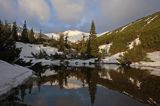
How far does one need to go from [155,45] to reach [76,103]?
348 feet

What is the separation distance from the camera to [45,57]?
105 metres

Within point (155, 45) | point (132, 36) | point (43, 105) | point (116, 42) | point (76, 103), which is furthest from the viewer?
point (132, 36)

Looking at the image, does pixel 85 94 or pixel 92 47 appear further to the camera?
pixel 92 47

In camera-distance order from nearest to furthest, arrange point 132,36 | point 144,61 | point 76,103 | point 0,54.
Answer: point 76,103
point 0,54
point 144,61
point 132,36

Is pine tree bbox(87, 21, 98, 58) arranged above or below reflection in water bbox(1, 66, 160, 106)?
above

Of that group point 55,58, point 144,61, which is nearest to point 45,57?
point 55,58

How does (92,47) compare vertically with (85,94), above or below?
above

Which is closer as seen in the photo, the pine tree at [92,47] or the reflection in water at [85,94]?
the reflection in water at [85,94]

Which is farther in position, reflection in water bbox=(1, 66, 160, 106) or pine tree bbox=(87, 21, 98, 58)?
pine tree bbox=(87, 21, 98, 58)

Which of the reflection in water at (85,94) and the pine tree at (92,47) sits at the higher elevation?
the pine tree at (92,47)

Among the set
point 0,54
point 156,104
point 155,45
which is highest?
point 155,45

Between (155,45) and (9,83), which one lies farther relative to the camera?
(155,45)

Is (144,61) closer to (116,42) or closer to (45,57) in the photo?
(45,57)

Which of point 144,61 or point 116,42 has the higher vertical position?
point 116,42
